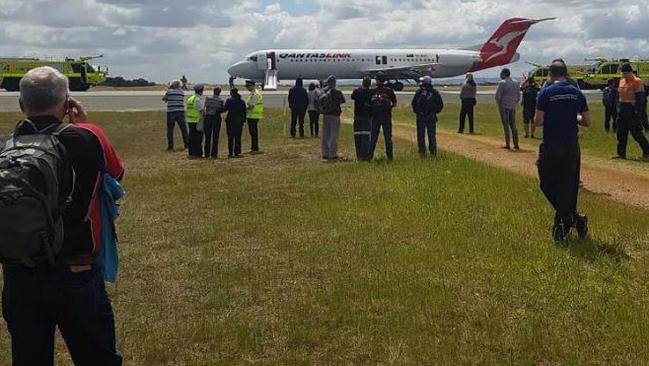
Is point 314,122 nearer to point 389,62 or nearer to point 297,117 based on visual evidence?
point 297,117

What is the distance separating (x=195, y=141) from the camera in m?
19.0

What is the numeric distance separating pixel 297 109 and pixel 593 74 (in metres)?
47.5

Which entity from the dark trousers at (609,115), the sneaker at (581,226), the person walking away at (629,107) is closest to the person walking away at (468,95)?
the dark trousers at (609,115)

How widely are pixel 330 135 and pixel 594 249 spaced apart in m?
9.58

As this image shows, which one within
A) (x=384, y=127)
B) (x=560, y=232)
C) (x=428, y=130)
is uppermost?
(x=384, y=127)

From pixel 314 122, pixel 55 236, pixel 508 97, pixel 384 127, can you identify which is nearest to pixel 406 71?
pixel 314 122

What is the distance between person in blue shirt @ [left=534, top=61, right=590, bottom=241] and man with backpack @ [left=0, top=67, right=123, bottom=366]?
18.1 ft

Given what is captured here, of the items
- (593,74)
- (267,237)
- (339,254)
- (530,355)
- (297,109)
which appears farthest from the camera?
(593,74)

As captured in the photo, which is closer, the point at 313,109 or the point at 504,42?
the point at 313,109

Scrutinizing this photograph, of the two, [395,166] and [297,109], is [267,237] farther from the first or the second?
[297,109]

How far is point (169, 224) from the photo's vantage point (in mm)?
10664

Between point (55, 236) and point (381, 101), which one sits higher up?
point (381, 101)

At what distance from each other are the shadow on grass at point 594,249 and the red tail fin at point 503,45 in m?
64.3

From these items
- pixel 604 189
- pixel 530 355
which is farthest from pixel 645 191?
pixel 530 355
